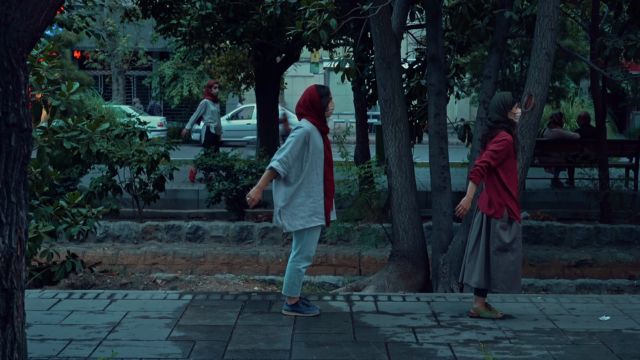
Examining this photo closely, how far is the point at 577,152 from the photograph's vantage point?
52.7 feet

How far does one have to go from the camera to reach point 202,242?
1249cm

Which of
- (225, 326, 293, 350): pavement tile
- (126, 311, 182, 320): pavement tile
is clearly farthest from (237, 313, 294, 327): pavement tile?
(126, 311, 182, 320): pavement tile

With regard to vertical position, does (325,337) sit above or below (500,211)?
below

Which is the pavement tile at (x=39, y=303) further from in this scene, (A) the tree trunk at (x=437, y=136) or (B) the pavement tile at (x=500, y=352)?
(A) the tree trunk at (x=437, y=136)

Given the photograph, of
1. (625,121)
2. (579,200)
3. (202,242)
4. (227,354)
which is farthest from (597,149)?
(625,121)

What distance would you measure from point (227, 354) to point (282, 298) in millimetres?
1639

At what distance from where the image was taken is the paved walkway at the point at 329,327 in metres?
6.36

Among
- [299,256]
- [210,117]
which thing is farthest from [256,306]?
[210,117]

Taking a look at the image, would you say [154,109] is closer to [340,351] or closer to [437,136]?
[437,136]

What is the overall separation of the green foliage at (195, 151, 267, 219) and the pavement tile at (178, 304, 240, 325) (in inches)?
213

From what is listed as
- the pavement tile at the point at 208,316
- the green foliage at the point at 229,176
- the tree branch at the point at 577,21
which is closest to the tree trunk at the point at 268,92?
the green foliage at the point at 229,176

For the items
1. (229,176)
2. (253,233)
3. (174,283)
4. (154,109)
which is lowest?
(174,283)

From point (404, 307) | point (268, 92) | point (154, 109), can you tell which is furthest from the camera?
point (154, 109)

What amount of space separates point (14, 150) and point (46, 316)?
2.68 meters
